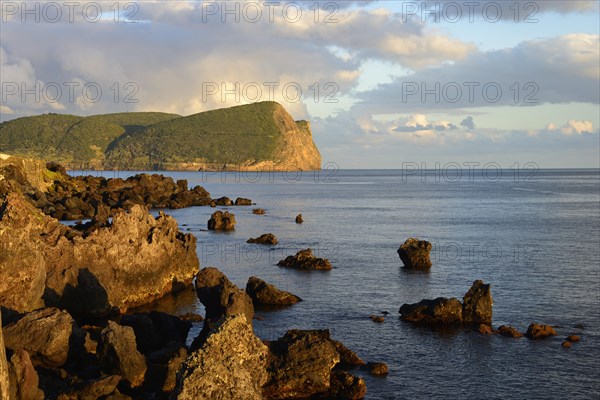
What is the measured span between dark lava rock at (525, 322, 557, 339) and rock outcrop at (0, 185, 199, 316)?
27.5 meters

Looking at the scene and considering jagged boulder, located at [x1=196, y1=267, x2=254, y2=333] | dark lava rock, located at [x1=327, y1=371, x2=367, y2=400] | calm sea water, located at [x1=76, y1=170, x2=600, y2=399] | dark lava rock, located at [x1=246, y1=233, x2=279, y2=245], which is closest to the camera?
dark lava rock, located at [x1=327, y1=371, x2=367, y2=400]

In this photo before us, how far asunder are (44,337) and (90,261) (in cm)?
1677

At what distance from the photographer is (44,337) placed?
2778 centimetres

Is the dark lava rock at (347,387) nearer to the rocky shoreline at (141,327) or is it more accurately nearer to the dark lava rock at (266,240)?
the rocky shoreline at (141,327)

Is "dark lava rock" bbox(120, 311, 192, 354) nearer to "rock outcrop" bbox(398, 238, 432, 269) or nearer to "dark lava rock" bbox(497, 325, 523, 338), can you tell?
"dark lava rock" bbox(497, 325, 523, 338)

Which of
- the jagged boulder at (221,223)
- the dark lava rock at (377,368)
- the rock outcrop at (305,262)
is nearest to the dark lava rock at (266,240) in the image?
the jagged boulder at (221,223)

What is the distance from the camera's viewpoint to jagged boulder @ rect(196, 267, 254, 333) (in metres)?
37.1

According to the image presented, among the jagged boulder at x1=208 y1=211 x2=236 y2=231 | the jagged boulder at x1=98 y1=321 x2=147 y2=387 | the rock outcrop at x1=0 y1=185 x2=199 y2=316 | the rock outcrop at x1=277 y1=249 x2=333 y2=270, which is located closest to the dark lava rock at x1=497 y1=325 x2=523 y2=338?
the jagged boulder at x1=98 y1=321 x2=147 y2=387

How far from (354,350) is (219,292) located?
914 centimetres

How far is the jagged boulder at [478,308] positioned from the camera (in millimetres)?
42344

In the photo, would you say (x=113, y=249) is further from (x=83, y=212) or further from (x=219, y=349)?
(x=83, y=212)

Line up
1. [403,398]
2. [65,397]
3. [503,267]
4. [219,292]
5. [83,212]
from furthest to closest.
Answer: [83,212] → [503,267] → [219,292] → [403,398] → [65,397]

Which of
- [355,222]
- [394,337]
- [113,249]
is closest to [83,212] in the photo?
[355,222]

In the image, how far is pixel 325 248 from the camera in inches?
3098
